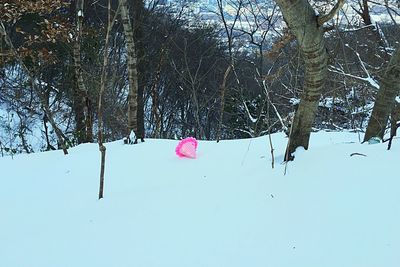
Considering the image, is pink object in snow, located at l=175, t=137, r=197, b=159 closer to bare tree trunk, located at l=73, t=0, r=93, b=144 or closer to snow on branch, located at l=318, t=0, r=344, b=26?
snow on branch, located at l=318, t=0, r=344, b=26

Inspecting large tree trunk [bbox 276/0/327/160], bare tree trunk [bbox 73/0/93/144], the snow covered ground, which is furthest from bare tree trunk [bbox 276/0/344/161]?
bare tree trunk [bbox 73/0/93/144]

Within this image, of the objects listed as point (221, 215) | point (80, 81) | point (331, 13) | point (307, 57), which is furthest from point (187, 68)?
point (221, 215)

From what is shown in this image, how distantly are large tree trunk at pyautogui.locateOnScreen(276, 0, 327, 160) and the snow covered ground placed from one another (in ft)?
0.60

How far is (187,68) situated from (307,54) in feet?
40.4

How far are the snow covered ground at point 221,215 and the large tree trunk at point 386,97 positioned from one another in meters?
0.81

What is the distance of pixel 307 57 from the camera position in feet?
7.87

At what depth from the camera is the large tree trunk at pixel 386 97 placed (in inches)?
121

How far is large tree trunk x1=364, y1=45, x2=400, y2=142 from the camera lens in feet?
10.1

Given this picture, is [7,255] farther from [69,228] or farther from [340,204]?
[340,204]

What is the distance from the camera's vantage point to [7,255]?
1862 mm

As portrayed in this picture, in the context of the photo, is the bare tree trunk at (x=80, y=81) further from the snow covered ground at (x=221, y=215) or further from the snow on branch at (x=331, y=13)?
the snow on branch at (x=331, y=13)

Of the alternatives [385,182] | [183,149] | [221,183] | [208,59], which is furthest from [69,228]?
[208,59]

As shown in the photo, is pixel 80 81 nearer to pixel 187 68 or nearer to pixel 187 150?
pixel 187 150

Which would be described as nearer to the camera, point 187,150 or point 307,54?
point 307,54
